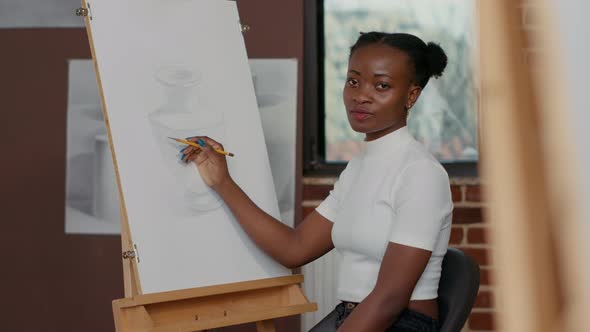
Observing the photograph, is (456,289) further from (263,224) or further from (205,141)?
(205,141)

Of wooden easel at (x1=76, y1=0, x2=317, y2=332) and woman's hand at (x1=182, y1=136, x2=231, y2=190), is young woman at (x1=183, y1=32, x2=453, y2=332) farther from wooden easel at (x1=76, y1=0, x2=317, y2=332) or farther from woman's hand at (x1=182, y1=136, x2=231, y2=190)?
wooden easel at (x1=76, y1=0, x2=317, y2=332)

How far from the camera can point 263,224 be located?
6.37 feet

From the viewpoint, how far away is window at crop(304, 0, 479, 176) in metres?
2.89

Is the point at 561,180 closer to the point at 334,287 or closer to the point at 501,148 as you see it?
the point at 501,148

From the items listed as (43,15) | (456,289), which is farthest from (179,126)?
(43,15)

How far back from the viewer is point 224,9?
2098mm

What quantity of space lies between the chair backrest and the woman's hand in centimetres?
55

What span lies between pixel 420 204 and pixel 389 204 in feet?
0.30

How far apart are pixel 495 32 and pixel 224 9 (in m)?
1.64

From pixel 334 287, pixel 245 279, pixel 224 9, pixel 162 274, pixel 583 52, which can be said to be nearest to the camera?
pixel 583 52

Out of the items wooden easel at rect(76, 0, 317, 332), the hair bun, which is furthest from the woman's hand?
the hair bun

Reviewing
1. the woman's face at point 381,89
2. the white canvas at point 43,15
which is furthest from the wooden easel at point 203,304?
the white canvas at point 43,15

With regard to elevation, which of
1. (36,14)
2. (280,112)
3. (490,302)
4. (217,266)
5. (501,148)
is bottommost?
(490,302)

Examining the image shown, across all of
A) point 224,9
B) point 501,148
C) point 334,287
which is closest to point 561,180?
point 501,148
